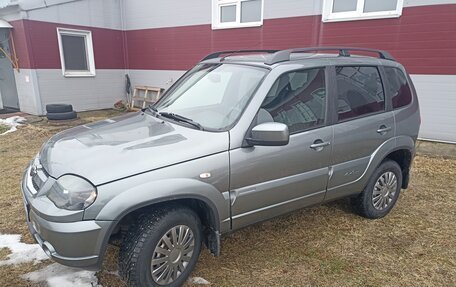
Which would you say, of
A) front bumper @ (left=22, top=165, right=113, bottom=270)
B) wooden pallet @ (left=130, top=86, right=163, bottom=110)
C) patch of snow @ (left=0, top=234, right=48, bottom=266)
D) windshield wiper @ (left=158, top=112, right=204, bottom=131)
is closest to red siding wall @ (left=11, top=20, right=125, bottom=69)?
wooden pallet @ (left=130, top=86, right=163, bottom=110)

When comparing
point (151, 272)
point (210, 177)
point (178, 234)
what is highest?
point (210, 177)

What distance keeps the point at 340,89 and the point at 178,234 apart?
81.3 inches

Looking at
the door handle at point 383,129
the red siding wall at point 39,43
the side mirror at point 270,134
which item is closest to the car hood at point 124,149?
the side mirror at point 270,134

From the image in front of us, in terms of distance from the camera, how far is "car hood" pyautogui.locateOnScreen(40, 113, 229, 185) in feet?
7.26

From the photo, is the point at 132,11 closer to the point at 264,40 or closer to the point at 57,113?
the point at 57,113

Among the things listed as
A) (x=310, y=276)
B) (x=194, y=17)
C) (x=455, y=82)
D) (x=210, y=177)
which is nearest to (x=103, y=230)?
(x=210, y=177)

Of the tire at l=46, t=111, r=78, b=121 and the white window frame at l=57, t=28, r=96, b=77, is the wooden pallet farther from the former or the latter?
the tire at l=46, t=111, r=78, b=121

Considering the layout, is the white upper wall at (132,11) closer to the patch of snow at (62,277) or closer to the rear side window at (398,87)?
the rear side window at (398,87)

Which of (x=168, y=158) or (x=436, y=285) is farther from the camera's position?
(x=436, y=285)

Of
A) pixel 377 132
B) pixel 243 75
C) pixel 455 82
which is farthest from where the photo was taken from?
pixel 455 82

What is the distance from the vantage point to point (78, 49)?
10.7 metres

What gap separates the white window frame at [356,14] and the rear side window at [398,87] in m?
3.97

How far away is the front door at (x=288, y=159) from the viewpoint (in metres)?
2.63

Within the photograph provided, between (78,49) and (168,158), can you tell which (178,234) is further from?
(78,49)
